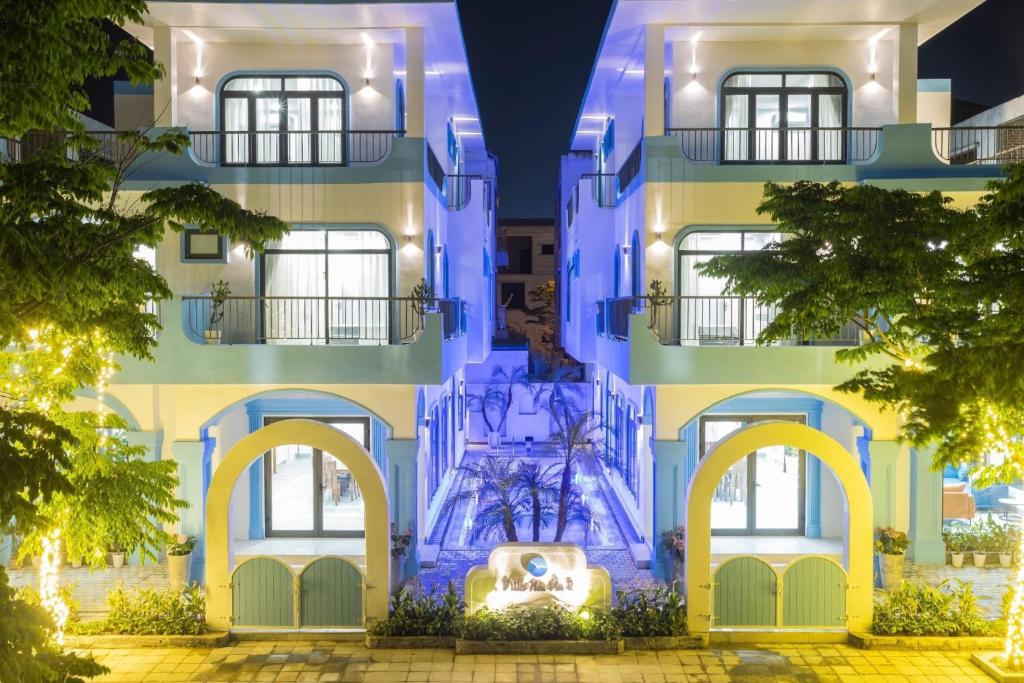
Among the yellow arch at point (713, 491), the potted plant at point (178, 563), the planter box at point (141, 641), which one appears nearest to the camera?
the planter box at point (141, 641)

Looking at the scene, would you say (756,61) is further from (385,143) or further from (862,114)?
(385,143)

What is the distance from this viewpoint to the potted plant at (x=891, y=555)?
13.9 meters

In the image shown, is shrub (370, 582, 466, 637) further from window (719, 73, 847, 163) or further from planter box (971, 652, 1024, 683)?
window (719, 73, 847, 163)

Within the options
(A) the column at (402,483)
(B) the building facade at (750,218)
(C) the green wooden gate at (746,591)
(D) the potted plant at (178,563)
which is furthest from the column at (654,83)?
(D) the potted plant at (178,563)

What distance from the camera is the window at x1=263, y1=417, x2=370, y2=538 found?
17266mm

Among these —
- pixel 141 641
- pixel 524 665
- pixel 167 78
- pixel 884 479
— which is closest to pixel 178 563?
pixel 141 641

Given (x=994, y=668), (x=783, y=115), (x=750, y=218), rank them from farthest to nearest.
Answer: (x=783, y=115)
(x=750, y=218)
(x=994, y=668)

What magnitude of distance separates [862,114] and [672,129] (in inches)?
151

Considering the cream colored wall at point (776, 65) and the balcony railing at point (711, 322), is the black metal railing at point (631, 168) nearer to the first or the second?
the cream colored wall at point (776, 65)

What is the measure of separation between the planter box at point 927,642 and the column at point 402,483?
7.44 meters

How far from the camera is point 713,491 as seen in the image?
37.4 feet

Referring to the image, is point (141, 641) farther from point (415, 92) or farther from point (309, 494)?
point (415, 92)

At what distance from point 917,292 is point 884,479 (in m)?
5.61

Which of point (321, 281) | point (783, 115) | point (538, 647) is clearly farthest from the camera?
Result: point (783, 115)
